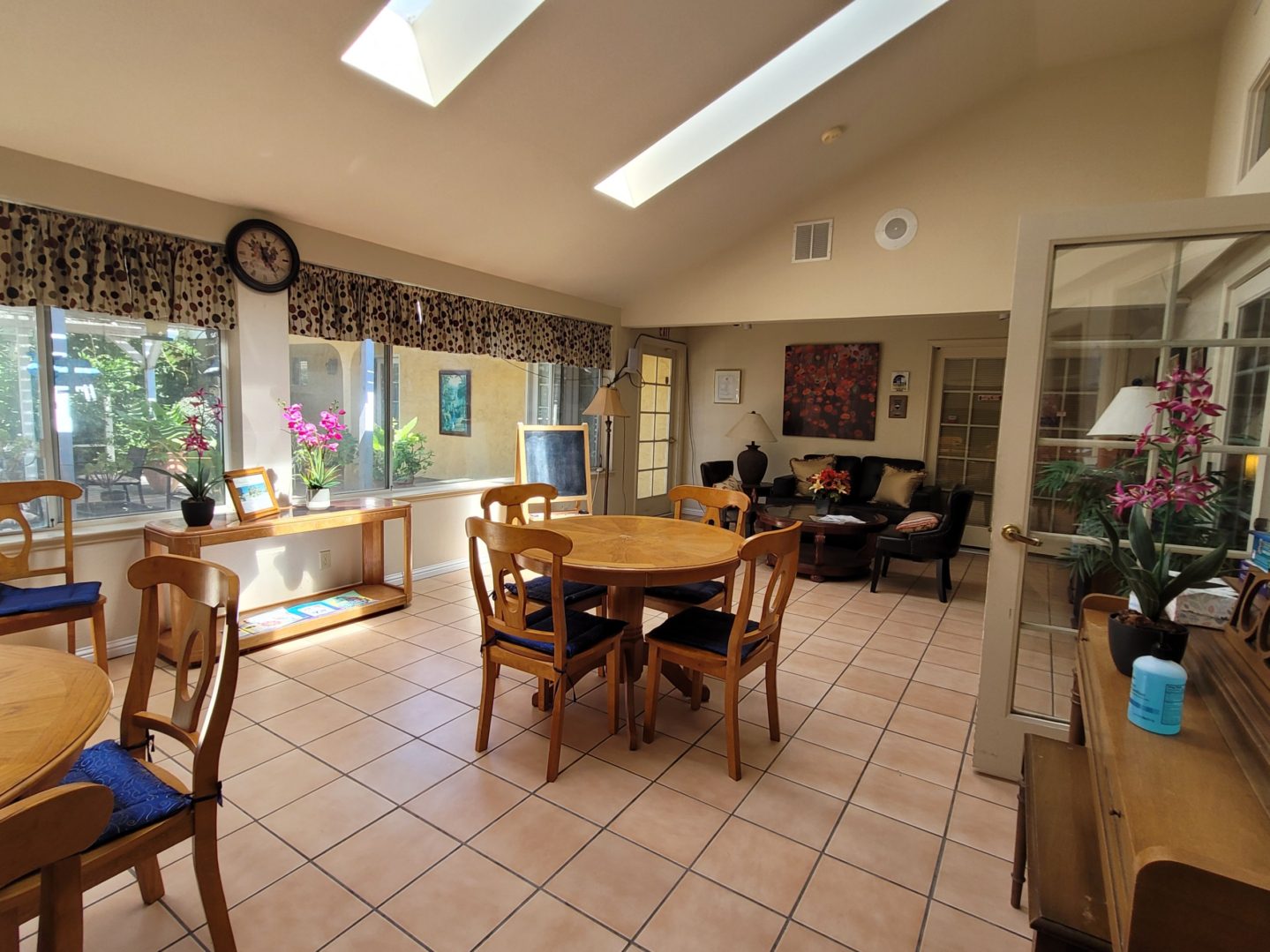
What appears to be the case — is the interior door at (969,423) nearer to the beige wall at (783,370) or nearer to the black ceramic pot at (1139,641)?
the beige wall at (783,370)

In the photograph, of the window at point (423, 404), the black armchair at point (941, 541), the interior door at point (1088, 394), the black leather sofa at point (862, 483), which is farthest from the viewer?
the black leather sofa at point (862, 483)

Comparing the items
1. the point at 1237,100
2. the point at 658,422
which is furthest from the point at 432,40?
the point at 658,422

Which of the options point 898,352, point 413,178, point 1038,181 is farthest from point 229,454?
point 898,352

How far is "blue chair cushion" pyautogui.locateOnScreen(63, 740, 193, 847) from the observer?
4.28ft

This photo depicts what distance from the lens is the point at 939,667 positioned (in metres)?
3.36

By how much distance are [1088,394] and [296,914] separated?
2914 mm

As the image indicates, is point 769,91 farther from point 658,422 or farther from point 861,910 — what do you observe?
point 861,910

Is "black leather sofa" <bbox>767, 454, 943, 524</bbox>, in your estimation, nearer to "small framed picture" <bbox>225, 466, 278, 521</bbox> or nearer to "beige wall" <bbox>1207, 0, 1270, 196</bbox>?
"beige wall" <bbox>1207, 0, 1270, 196</bbox>

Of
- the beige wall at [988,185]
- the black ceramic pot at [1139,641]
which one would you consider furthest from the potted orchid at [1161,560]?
the beige wall at [988,185]

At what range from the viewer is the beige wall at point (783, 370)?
6246 mm

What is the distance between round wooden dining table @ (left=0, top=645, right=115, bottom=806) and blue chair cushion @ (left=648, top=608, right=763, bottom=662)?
1699mm

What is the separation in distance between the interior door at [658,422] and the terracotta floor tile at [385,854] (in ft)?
16.2

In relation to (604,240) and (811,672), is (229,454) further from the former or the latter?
(811,672)

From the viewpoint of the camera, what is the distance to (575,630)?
245 centimetres
